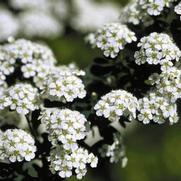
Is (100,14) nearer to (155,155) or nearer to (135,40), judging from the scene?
(155,155)

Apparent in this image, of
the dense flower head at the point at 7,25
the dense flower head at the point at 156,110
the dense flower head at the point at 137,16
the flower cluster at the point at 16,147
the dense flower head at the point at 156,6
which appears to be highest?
the dense flower head at the point at 156,6

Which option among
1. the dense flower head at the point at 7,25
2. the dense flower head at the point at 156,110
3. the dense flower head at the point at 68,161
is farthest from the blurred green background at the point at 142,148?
the dense flower head at the point at 68,161

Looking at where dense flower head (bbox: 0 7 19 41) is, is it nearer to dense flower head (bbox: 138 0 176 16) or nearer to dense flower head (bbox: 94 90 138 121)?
dense flower head (bbox: 138 0 176 16)

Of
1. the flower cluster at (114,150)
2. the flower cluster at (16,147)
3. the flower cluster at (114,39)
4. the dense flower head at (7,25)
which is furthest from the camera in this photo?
the dense flower head at (7,25)

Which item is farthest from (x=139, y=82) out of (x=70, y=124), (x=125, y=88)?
(x=70, y=124)

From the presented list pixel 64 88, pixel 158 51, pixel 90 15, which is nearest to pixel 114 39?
pixel 158 51

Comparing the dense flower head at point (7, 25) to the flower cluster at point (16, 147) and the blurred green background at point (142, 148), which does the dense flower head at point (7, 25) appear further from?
the flower cluster at point (16, 147)
